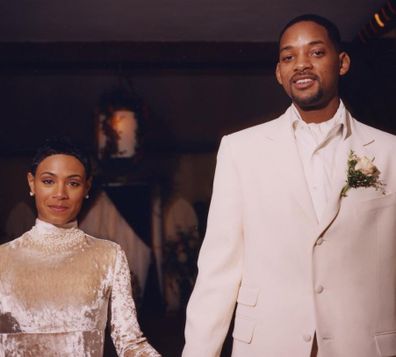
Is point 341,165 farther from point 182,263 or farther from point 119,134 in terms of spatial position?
point 182,263

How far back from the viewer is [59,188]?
7.13ft

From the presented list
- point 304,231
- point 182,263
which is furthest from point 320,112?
point 182,263

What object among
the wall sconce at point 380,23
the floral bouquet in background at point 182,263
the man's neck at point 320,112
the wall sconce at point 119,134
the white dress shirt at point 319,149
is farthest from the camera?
the floral bouquet in background at point 182,263

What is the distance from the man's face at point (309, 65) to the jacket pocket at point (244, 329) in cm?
74

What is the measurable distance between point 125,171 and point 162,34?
3021mm

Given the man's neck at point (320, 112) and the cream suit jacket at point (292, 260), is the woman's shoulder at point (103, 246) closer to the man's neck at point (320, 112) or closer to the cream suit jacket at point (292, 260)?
the cream suit jacket at point (292, 260)

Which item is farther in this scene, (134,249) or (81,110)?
(134,249)

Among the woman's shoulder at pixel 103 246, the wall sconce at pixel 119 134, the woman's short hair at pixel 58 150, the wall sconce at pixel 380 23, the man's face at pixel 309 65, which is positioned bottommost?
the woman's shoulder at pixel 103 246

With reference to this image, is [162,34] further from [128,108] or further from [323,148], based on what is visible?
[323,148]

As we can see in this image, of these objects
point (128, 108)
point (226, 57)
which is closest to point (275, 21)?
point (226, 57)

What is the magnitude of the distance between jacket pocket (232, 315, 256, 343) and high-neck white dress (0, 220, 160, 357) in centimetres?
28

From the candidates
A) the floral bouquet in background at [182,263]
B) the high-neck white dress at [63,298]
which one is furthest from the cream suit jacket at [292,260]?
the floral bouquet in background at [182,263]

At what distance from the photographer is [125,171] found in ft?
28.5

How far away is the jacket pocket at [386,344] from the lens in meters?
1.99
